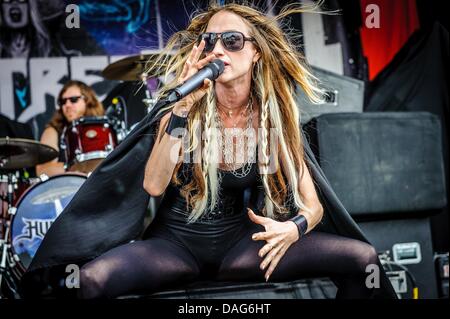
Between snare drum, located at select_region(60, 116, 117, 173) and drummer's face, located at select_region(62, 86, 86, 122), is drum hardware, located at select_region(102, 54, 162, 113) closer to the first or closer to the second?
snare drum, located at select_region(60, 116, 117, 173)

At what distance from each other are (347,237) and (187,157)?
75 centimetres

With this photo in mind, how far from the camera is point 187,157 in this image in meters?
2.57

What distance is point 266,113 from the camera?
2641 millimetres

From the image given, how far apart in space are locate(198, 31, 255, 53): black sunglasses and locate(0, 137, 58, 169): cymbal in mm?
1933

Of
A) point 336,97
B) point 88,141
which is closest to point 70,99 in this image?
point 88,141

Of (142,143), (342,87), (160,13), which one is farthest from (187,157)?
(160,13)

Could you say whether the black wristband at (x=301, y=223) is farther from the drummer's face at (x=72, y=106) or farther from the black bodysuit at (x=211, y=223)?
the drummer's face at (x=72, y=106)

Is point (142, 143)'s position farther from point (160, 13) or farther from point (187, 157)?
point (160, 13)

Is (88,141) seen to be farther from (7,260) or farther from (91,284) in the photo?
(91,284)

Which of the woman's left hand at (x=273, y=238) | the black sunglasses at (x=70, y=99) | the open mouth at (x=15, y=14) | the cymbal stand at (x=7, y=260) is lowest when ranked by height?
the cymbal stand at (x=7, y=260)

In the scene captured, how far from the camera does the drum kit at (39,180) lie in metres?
3.80

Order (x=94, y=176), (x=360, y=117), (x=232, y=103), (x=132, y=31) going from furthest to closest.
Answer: (x=132, y=31), (x=360, y=117), (x=232, y=103), (x=94, y=176)

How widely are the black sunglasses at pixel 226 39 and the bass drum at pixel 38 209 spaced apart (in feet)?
5.70

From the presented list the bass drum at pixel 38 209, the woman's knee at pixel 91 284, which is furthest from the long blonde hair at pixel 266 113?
the bass drum at pixel 38 209
